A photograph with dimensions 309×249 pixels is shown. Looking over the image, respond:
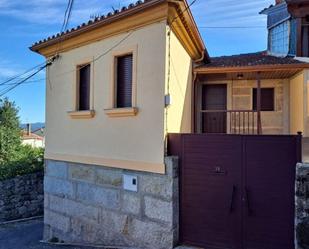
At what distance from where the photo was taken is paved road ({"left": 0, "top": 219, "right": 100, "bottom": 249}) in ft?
34.7

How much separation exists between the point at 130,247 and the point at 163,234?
1101 mm

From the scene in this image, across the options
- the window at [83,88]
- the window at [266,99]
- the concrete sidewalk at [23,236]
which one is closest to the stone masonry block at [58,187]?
the concrete sidewalk at [23,236]

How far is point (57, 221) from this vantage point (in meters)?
10.7

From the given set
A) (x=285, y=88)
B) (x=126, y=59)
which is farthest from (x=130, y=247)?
(x=285, y=88)

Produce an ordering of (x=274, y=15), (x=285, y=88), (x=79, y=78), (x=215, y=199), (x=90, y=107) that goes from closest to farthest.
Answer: (x=215, y=199) < (x=90, y=107) < (x=79, y=78) < (x=285, y=88) < (x=274, y=15)

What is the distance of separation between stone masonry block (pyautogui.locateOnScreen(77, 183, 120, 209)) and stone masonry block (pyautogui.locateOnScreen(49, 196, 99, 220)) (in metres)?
0.21

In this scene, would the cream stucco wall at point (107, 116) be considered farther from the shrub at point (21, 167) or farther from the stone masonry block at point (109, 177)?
the shrub at point (21, 167)

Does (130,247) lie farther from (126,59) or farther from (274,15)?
(274,15)

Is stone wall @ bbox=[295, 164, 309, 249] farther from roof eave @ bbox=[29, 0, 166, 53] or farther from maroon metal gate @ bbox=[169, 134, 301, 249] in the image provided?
roof eave @ bbox=[29, 0, 166, 53]

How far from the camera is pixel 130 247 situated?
26.3 feet

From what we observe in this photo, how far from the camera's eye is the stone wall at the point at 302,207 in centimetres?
599

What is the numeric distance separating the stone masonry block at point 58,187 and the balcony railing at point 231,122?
5.75m

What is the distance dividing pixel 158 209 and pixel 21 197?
10072 mm

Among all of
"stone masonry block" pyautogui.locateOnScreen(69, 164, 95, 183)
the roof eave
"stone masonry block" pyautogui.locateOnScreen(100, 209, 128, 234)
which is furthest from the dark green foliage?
"stone masonry block" pyautogui.locateOnScreen(100, 209, 128, 234)
